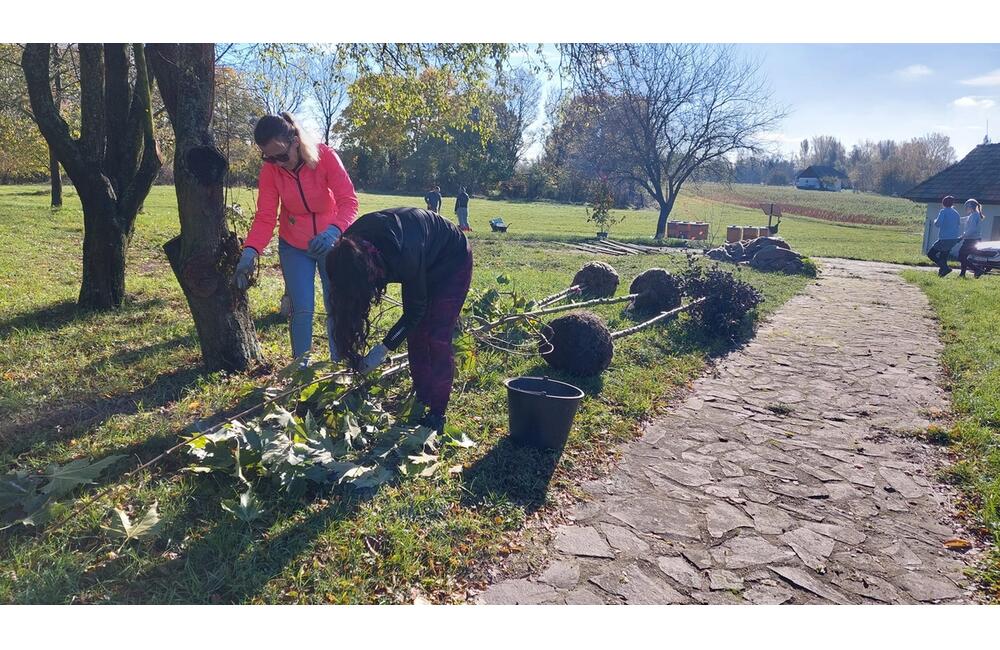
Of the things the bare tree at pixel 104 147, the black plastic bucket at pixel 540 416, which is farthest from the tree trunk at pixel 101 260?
the black plastic bucket at pixel 540 416

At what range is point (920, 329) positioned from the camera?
8.85 metres

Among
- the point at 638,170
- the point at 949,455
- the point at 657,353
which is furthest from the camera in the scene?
the point at 638,170

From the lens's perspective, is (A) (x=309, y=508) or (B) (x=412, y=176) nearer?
(A) (x=309, y=508)

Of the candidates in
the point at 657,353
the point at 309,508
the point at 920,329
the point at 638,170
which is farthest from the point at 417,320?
the point at 638,170

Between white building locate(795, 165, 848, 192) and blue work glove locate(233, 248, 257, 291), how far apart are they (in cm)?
8401

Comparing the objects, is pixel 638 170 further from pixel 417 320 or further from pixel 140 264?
pixel 417 320

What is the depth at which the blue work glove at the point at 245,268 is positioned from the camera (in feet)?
14.7

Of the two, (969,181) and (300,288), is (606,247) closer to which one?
(969,181)

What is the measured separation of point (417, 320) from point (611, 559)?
5.53 ft

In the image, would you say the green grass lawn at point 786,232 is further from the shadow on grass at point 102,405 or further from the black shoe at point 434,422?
the black shoe at point 434,422

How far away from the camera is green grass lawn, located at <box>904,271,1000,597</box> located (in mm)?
3684

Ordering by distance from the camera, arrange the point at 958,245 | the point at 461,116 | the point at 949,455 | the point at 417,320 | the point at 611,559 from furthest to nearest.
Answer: the point at 958,245 < the point at 461,116 < the point at 949,455 < the point at 417,320 < the point at 611,559

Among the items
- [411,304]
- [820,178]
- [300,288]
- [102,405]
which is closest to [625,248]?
[300,288]

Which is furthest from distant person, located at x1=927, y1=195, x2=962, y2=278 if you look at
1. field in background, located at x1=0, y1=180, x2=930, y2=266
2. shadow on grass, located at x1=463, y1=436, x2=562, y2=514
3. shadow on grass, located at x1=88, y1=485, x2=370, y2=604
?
shadow on grass, located at x1=88, y1=485, x2=370, y2=604
